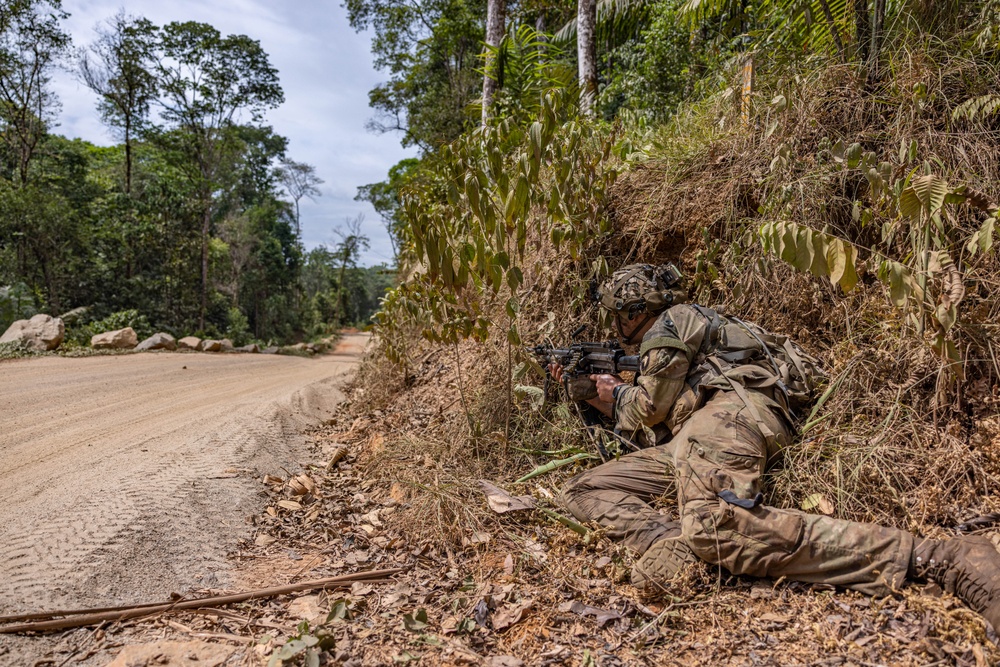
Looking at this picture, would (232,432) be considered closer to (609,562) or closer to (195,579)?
(195,579)

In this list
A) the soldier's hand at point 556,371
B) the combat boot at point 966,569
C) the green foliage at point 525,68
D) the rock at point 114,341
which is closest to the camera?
the combat boot at point 966,569

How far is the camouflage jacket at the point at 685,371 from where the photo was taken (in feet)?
9.19

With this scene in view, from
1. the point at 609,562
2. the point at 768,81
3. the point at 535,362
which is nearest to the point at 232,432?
the point at 535,362

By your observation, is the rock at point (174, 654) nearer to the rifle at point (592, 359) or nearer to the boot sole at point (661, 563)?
the boot sole at point (661, 563)

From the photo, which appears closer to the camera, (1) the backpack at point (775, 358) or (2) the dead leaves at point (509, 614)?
(2) the dead leaves at point (509, 614)

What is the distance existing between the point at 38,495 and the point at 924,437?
4473mm

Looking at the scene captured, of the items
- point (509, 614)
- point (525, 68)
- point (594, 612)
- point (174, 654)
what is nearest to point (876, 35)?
point (525, 68)

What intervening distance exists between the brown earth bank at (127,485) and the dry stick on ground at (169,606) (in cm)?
5

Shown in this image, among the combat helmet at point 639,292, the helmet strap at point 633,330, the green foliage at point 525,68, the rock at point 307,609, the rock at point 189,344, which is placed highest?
the green foliage at point 525,68

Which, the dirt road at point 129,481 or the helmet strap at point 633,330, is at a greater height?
the helmet strap at point 633,330

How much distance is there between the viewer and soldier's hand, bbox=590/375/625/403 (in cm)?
320

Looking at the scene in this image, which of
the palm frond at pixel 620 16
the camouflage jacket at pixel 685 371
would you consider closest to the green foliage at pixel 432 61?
the palm frond at pixel 620 16

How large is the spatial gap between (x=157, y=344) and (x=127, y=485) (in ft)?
33.8

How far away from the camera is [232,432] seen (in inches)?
164
